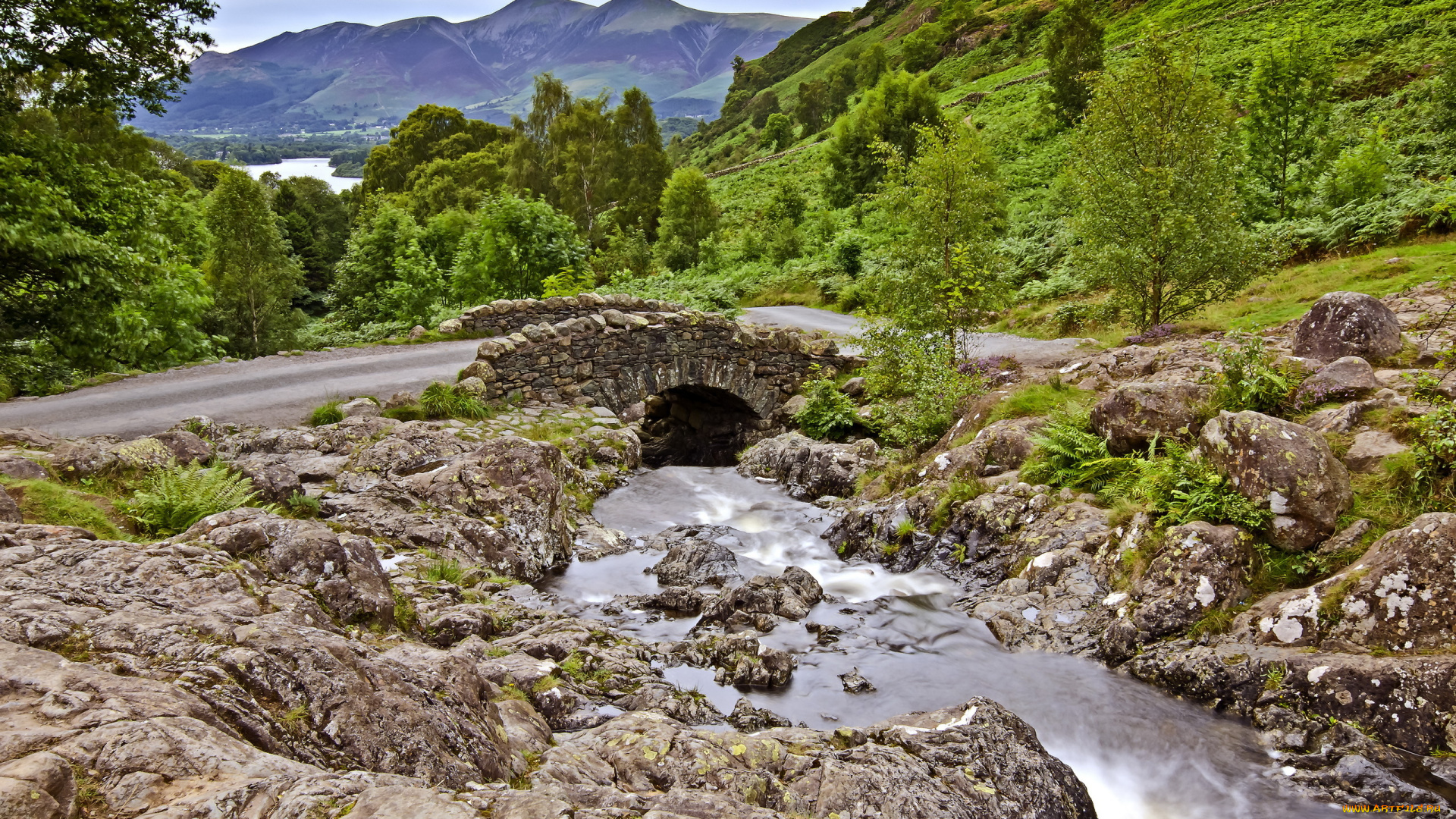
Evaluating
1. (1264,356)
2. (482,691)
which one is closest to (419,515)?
(482,691)

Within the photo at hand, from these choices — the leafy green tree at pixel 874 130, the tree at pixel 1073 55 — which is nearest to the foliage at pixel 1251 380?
the leafy green tree at pixel 874 130

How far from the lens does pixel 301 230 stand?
5928 centimetres

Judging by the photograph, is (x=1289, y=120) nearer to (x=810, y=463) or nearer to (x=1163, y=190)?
(x=1163, y=190)

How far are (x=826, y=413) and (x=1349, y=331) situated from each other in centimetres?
988

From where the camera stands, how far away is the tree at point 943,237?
52.9 ft

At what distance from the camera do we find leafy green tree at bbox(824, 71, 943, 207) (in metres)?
49.7

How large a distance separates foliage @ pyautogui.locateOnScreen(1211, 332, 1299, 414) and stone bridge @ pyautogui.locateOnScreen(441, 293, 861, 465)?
1025 centimetres

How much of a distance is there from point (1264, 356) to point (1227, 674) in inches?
210

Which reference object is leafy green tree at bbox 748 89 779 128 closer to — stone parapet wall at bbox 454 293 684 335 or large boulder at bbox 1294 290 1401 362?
stone parapet wall at bbox 454 293 684 335

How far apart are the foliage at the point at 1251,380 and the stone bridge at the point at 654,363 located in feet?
33.6

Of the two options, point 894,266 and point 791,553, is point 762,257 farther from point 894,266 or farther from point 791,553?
point 791,553

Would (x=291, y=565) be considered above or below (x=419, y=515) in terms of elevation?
above

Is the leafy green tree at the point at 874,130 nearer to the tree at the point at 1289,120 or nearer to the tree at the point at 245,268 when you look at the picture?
the tree at the point at 1289,120

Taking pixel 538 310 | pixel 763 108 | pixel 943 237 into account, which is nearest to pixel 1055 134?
pixel 943 237
